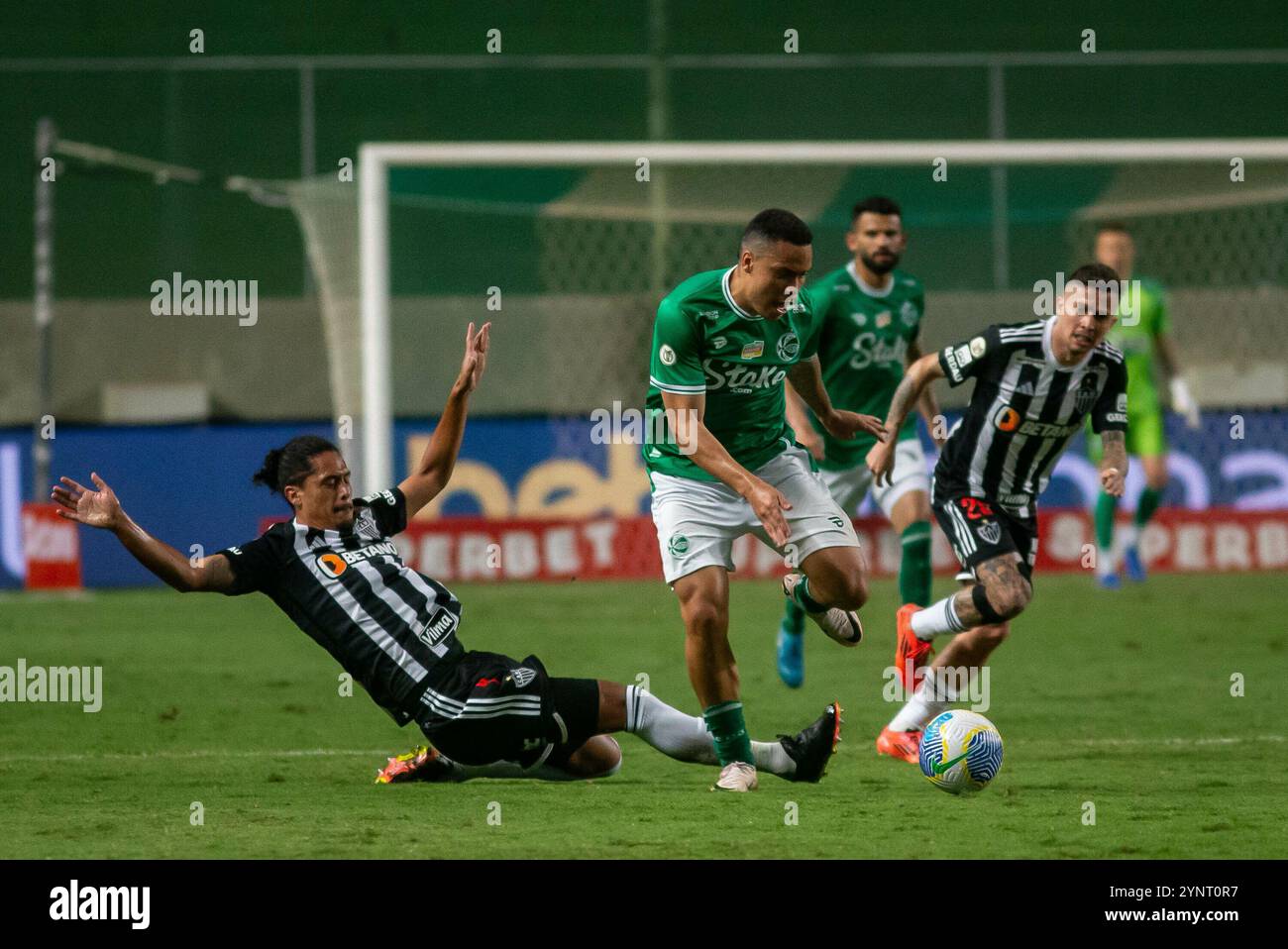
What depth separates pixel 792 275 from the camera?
6.79 metres

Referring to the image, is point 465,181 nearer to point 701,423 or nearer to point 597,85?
point 597,85

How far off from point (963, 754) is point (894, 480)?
342 cm

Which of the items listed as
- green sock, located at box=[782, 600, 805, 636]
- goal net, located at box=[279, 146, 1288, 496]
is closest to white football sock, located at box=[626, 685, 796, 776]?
green sock, located at box=[782, 600, 805, 636]

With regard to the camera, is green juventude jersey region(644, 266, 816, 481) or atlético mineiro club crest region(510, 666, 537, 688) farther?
green juventude jersey region(644, 266, 816, 481)

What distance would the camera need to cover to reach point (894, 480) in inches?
387

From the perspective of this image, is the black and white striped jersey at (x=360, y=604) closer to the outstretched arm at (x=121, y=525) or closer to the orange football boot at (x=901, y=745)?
the outstretched arm at (x=121, y=525)

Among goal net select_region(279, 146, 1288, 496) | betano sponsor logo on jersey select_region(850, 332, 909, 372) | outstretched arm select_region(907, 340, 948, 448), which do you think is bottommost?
outstretched arm select_region(907, 340, 948, 448)

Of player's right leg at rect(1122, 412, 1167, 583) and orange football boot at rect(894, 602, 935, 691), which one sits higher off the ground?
player's right leg at rect(1122, 412, 1167, 583)

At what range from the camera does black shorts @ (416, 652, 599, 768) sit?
6426 millimetres

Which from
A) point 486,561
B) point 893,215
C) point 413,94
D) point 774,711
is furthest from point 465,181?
point 774,711

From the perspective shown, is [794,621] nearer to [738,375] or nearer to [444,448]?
[738,375]

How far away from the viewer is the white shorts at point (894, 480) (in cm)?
980

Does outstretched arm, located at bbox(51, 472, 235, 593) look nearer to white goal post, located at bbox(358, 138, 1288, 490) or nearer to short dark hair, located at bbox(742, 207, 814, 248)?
short dark hair, located at bbox(742, 207, 814, 248)

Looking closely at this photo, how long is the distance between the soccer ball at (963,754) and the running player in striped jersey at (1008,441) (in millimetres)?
911
